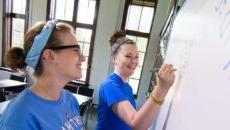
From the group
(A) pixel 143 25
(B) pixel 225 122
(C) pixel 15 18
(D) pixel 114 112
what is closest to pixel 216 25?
(B) pixel 225 122

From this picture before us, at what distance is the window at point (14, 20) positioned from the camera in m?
5.70

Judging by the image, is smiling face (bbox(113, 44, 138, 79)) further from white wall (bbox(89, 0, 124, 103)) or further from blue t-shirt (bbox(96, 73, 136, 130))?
white wall (bbox(89, 0, 124, 103))

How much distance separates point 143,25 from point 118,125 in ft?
13.7

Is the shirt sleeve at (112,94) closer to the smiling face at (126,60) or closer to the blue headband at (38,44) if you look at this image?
the smiling face at (126,60)

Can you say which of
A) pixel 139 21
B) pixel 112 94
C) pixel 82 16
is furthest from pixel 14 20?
pixel 112 94

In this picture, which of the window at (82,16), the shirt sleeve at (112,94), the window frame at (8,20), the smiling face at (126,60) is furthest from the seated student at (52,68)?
the window frame at (8,20)

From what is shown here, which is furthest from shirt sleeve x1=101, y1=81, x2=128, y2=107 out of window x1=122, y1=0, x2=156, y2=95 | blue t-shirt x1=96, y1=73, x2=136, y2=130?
window x1=122, y1=0, x2=156, y2=95

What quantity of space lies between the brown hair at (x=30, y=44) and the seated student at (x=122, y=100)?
0.36m

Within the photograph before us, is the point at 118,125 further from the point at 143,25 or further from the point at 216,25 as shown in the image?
the point at 143,25

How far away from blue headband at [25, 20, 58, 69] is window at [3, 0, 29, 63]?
4.97m

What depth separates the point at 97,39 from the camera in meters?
5.30

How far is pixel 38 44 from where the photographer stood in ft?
3.22

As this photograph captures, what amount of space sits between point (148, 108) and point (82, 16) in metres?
4.76

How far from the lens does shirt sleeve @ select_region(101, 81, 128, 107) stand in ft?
3.80
